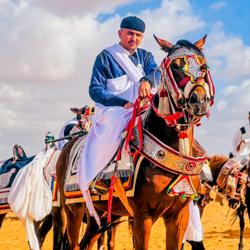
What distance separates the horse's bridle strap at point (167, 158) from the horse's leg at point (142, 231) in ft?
1.60

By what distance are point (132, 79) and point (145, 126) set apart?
0.84 metres

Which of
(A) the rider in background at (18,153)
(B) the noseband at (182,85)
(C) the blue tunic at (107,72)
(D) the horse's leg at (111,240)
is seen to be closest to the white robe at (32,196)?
(A) the rider in background at (18,153)

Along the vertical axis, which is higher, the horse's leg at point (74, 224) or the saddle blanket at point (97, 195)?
the saddle blanket at point (97, 195)

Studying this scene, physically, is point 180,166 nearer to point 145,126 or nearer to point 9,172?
point 145,126

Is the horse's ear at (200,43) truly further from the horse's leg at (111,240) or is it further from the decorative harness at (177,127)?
the horse's leg at (111,240)

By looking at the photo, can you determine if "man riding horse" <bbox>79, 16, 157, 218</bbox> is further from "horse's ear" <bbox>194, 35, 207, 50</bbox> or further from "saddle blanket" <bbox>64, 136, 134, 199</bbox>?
"horse's ear" <bbox>194, 35, 207, 50</bbox>

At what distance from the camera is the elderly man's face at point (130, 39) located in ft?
19.8

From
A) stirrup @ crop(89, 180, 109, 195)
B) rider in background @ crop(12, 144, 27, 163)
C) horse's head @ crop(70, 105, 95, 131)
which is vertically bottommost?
stirrup @ crop(89, 180, 109, 195)

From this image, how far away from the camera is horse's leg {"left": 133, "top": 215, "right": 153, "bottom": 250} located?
4.93 meters

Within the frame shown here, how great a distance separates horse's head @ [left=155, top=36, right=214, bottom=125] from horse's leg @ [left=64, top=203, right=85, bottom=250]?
7.76 feet

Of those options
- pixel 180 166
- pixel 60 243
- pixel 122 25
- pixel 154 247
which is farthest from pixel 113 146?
pixel 154 247

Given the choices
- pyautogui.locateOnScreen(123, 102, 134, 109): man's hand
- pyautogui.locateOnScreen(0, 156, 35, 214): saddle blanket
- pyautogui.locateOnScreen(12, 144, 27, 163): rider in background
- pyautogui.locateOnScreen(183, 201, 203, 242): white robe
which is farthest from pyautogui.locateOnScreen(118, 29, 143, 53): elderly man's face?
pyautogui.locateOnScreen(12, 144, 27, 163): rider in background

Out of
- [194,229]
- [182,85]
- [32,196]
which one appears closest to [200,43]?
[182,85]

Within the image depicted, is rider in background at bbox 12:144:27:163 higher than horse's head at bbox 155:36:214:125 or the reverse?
higher
